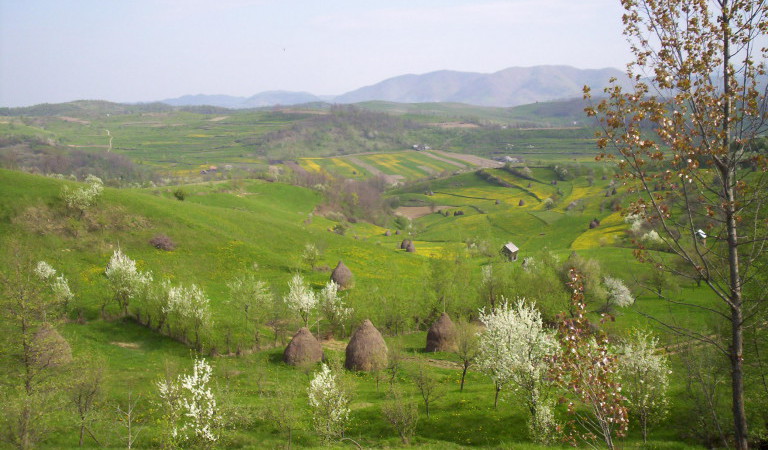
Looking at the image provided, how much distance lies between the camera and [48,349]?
Result: 27.5 meters

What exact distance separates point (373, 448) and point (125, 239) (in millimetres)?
52579

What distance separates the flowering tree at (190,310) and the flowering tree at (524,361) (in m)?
Answer: 26.8

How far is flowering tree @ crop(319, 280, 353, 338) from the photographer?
159 feet

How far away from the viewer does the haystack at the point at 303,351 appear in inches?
1578

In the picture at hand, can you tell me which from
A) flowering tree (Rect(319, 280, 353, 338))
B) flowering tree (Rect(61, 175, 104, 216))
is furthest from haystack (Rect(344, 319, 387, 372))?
flowering tree (Rect(61, 175, 104, 216))

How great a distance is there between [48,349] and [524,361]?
96.8 feet

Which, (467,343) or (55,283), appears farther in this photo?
(55,283)

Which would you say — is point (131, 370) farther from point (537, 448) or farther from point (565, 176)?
point (565, 176)

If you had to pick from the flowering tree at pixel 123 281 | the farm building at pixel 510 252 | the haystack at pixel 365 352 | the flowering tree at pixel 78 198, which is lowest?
the farm building at pixel 510 252

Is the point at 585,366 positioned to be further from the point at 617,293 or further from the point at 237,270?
the point at 237,270

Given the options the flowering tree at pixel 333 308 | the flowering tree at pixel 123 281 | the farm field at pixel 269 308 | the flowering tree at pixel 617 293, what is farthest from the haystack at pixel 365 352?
the flowering tree at pixel 617 293

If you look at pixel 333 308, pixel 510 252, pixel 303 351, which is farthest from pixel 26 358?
pixel 510 252

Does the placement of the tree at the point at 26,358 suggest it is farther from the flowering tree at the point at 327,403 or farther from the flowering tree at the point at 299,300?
the flowering tree at the point at 299,300

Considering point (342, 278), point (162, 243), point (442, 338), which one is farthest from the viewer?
point (162, 243)
